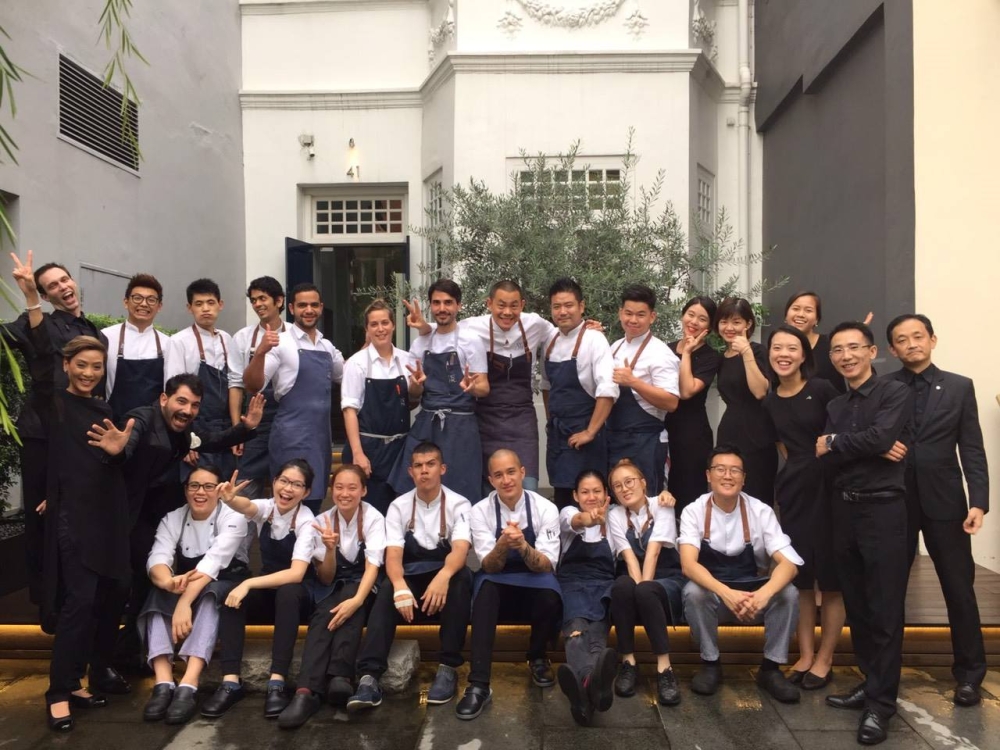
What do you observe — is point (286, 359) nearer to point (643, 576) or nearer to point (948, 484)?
point (643, 576)

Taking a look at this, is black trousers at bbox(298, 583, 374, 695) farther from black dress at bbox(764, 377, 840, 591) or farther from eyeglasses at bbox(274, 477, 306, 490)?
black dress at bbox(764, 377, 840, 591)

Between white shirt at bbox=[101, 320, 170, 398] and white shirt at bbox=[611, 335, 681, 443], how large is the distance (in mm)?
2414

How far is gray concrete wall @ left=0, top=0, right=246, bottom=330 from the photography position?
686 cm

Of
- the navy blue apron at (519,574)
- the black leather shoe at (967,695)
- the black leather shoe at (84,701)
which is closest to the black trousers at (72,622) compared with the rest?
the black leather shoe at (84,701)

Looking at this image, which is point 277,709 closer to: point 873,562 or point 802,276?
point 873,562

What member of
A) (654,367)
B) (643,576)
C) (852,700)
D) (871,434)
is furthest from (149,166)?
(852,700)

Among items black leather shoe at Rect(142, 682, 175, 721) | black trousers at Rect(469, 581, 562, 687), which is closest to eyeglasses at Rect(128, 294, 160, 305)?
black leather shoe at Rect(142, 682, 175, 721)

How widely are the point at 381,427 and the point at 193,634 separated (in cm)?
139

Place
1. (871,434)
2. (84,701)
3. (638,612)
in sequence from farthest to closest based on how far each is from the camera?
(638,612), (84,701), (871,434)

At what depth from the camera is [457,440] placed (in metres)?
4.51

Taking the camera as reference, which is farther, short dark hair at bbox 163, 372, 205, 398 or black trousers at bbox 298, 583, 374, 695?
short dark hair at bbox 163, 372, 205, 398

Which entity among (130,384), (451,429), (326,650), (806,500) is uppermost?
(130,384)

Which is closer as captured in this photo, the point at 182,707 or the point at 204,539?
the point at 182,707

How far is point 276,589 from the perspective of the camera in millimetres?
4004
